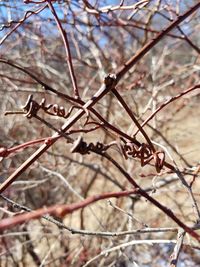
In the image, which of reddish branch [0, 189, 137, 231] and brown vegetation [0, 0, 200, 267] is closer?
reddish branch [0, 189, 137, 231]

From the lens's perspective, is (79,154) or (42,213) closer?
(42,213)

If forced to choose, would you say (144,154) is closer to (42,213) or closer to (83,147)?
(83,147)

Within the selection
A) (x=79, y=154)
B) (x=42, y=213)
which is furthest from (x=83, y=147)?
(x=79, y=154)

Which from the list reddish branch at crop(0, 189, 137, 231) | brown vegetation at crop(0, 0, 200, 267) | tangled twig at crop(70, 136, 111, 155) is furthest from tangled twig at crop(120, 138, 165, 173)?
brown vegetation at crop(0, 0, 200, 267)

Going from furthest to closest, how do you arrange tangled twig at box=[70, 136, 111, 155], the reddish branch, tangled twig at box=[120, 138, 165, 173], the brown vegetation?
the brown vegetation → tangled twig at box=[120, 138, 165, 173] → tangled twig at box=[70, 136, 111, 155] → the reddish branch

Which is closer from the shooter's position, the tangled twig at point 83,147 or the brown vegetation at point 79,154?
the tangled twig at point 83,147

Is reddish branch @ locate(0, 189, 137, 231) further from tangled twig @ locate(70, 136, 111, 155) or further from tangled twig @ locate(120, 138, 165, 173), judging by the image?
tangled twig @ locate(120, 138, 165, 173)

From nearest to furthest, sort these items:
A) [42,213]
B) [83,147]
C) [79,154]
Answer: [42,213] < [83,147] < [79,154]

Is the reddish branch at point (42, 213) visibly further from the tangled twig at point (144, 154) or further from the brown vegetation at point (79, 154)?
the brown vegetation at point (79, 154)

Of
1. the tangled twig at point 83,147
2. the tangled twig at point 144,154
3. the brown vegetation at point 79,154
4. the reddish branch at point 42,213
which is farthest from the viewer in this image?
the brown vegetation at point 79,154

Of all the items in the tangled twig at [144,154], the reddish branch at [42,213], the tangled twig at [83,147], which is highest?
the tangled twig at [144,154]

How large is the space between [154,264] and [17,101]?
1.26 metres

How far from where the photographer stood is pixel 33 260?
3.05 m

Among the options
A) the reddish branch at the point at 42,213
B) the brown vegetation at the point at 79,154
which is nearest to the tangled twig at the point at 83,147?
the reddish branch at the point at 42,213
